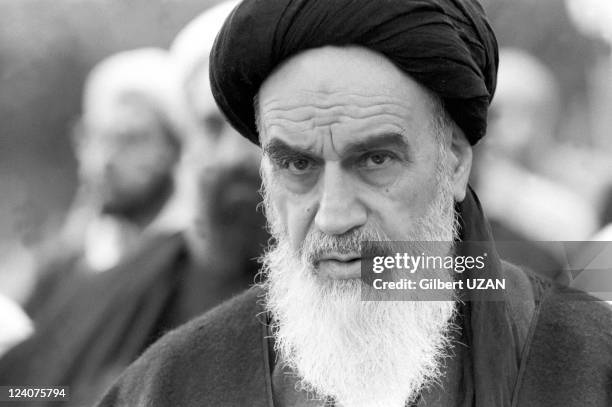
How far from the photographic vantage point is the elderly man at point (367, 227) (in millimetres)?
1669

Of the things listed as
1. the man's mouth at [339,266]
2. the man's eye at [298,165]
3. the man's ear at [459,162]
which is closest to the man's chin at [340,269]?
the man's mouth at [339,266]

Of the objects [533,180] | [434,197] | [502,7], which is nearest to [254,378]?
[434,197]

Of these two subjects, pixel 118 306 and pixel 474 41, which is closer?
pixel 474 41

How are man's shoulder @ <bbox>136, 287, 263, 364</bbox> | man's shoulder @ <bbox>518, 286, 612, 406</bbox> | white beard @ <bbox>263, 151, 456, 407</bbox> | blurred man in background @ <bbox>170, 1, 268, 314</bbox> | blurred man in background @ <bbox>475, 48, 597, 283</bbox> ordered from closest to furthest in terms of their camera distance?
man's shoulder @ <bbox>518, 286, 612, 406</bbox>, white beard @ <bbox>263, 151, 456, 407</bbox>, man's shoulder @ <bbox>136, 287, 263, 364</bbox>, blurred man in background @ <bbox>475, 48, 597, 283</bbox>, blurred man in background @ <bbox>170, 1, 268, 314</bbox>

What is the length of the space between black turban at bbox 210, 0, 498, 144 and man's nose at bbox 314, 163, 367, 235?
25 cm

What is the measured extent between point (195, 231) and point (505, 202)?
878 mm

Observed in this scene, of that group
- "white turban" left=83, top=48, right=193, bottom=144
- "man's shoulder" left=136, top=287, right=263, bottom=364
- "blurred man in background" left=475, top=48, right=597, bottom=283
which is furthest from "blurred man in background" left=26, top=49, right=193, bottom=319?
"blurred man in background" left=475, top=48, right=597, bottom=283

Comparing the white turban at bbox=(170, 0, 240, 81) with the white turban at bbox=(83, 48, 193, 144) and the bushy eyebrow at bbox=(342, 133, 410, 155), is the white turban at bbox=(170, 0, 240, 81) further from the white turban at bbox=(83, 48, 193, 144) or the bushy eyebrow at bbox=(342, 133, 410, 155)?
the bushy eyebrow at bbox=(342, 133, 410, 155)

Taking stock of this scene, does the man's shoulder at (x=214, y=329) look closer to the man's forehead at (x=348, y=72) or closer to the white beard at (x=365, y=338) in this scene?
the white beard at (x=365, y=338)

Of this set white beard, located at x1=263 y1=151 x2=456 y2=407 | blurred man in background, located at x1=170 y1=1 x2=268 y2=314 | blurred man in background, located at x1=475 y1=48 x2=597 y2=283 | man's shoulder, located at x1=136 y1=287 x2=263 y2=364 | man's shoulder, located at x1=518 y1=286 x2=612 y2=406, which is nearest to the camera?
man's shoulder, located at x1=518 y1=286 x2=612 y2=406

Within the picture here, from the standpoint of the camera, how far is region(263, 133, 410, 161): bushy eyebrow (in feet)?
5.52

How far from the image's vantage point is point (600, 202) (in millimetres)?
2246

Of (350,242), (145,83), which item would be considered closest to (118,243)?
(145,83)

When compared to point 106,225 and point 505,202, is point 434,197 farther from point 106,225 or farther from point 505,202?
point 106,225
